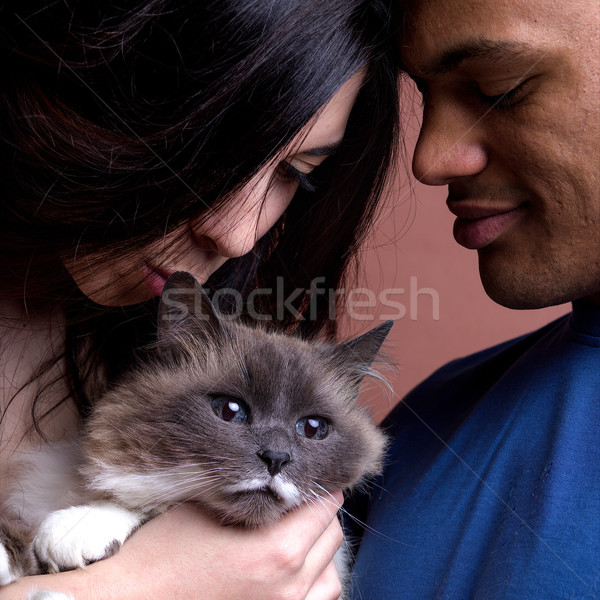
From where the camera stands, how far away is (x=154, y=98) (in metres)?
1.20

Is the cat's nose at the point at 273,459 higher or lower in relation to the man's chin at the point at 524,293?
lower

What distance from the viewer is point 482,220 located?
1347 millimetres

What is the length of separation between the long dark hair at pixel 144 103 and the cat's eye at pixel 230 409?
1.16 feet

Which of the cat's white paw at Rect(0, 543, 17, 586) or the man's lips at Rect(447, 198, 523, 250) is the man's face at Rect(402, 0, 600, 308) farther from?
the cat's white paw at Rect(0, 543, 17, 586)

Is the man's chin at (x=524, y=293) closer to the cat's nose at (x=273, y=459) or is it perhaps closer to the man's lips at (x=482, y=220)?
the man's lips at (x=482, y=220)

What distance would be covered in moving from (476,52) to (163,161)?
0.61 metres

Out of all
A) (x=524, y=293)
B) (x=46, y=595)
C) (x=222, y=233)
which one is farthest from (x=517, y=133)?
(x=46, y=595)

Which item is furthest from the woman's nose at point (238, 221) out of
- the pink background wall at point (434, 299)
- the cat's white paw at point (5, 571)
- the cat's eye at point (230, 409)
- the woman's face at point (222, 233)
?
the pink background wall at point (434, 299)

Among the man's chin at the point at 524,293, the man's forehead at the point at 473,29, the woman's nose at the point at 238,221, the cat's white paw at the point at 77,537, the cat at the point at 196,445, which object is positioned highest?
the man's forehead at the point at 473,29

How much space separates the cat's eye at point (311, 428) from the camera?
1309 millimetres

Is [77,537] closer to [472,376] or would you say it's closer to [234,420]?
[234,420]

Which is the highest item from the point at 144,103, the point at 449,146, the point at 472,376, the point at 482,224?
the point at 449,146

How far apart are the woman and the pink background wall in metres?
1.27

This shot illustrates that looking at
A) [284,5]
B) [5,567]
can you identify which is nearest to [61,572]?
[5,567]
